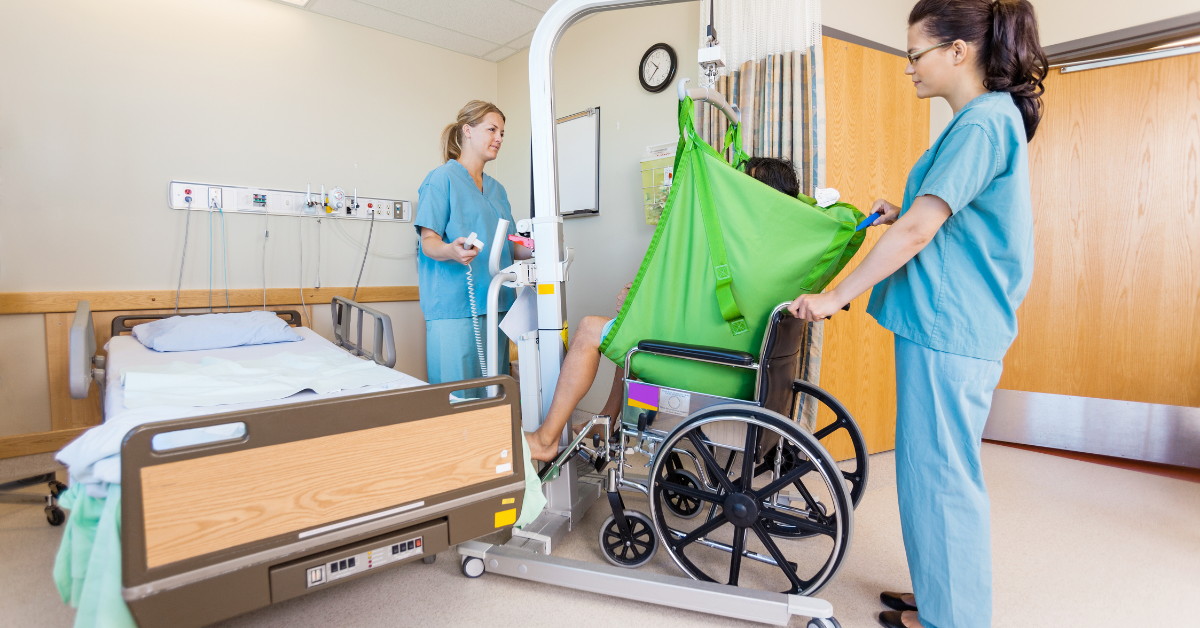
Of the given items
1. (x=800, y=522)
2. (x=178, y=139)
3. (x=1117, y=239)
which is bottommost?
(x=800, y=522)

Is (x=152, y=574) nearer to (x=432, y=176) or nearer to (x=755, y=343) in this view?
(x=755, y=343)

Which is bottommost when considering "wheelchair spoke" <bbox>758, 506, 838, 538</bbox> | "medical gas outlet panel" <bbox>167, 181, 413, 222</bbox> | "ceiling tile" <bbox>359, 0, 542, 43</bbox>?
"wheelchair spoke" <bbox>758, 506, 838, 538</bbox>

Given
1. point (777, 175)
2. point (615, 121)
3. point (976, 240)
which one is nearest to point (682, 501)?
point (777, 175)

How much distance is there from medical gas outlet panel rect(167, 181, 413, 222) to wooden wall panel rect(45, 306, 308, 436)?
65 centimetres

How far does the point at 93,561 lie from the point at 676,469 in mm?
1551

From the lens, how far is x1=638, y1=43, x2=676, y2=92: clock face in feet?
9.79

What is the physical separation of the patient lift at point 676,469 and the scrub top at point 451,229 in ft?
1.34

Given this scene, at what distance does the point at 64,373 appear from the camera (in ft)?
9.01

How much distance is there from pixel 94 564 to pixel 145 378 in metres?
0.75

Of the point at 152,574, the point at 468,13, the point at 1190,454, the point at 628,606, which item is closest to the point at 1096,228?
the point at 1190,454

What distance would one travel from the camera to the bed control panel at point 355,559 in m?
1.06

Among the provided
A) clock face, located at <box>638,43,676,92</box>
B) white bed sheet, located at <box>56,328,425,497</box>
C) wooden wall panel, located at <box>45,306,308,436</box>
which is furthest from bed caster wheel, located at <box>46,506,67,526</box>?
clock face, located at <box>638,43,676,92</box>

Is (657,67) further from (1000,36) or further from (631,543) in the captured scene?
(631,543)

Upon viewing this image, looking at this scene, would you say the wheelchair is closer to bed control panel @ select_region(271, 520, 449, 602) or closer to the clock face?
Result: bed control panel @ select_region(271, 520, 449, 602)
